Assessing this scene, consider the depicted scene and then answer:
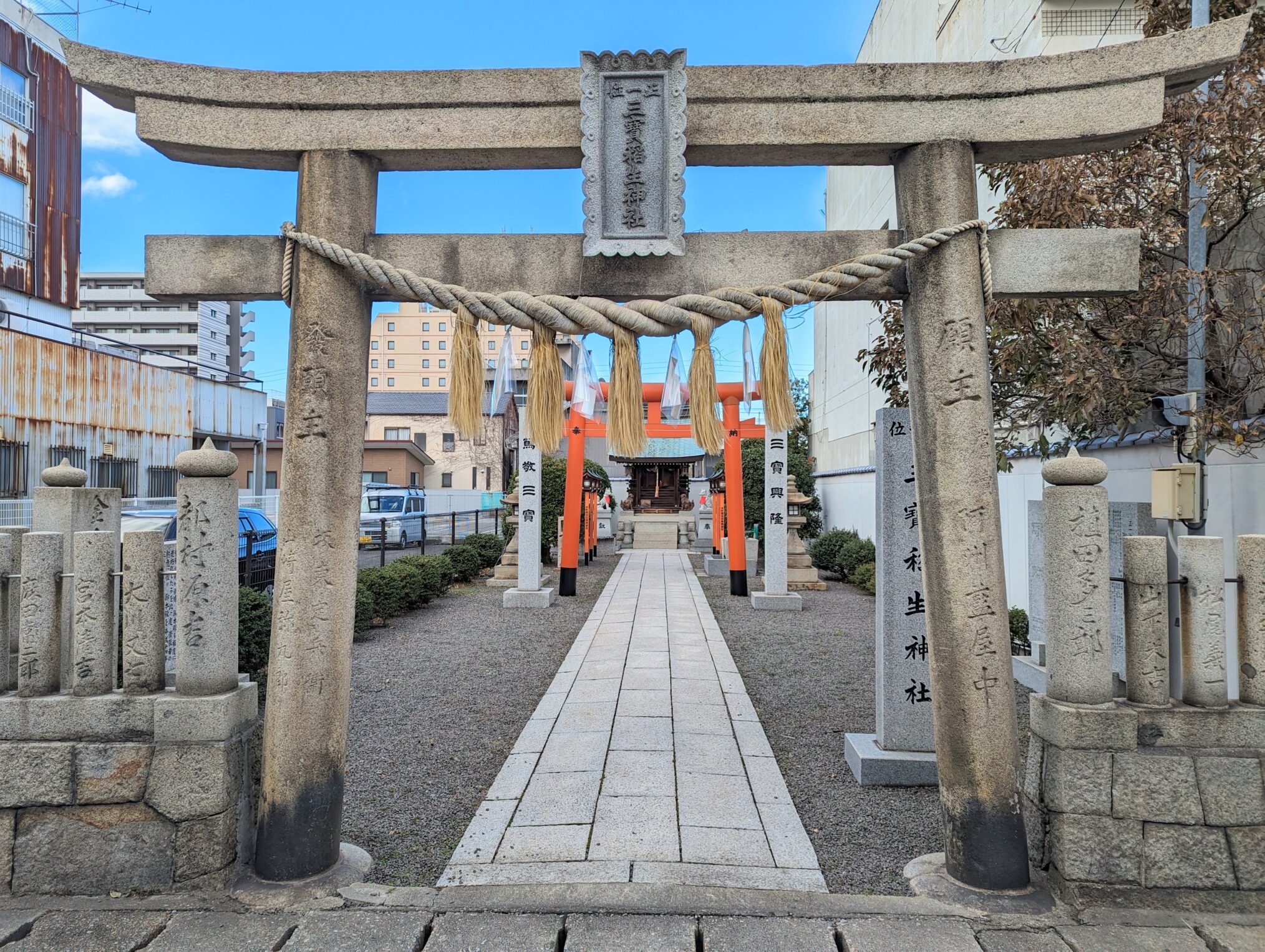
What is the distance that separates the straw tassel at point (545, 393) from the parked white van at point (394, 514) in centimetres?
1305

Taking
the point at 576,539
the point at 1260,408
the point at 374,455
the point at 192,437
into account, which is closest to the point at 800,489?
the point at 576,539

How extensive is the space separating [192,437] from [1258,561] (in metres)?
22.6

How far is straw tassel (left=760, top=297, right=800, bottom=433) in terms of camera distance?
3.29 metres

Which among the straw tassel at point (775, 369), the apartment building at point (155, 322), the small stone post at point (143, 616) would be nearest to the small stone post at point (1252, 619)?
the straw tassel at point (775, 369)

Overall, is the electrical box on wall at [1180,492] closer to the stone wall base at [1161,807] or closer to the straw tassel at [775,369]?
the stone wall base at [1161,807]

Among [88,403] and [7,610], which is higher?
[88,403]

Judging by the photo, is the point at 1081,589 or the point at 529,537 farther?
the point at 529,537

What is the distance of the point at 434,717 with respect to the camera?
6.16 metres

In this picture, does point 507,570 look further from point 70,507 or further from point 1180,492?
point 1180,492

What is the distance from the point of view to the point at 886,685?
190 inches

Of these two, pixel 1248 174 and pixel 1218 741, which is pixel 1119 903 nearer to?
pixel 1218 741

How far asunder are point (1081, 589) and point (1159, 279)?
8.46ft

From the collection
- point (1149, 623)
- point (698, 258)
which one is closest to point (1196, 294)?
point (1149, 623)

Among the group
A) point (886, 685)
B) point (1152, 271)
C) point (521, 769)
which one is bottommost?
point (521, 769)
